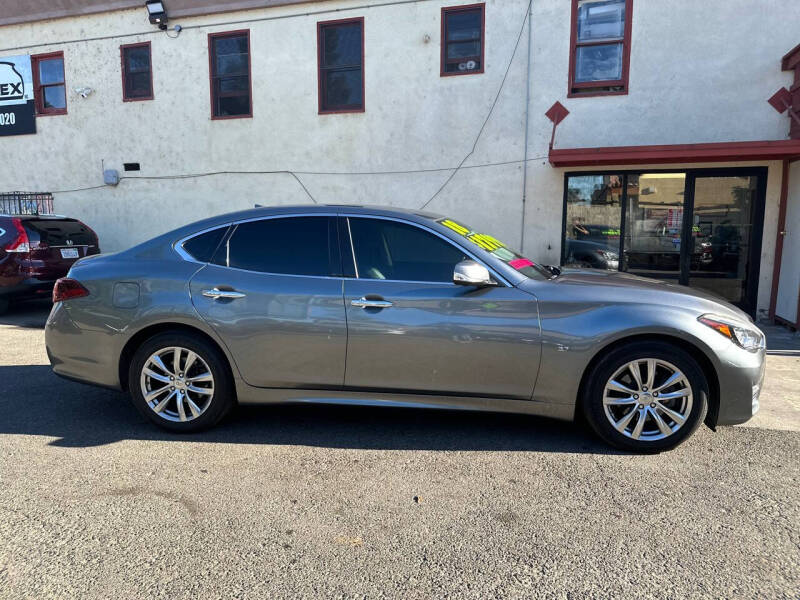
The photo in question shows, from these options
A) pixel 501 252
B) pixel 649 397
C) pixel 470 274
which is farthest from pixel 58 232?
pixel 649 397

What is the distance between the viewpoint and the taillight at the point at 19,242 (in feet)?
27.0

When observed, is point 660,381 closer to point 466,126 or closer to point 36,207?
point 466,126

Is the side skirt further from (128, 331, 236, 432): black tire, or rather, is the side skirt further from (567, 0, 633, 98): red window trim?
(567, 0, 633, 98): red window trim

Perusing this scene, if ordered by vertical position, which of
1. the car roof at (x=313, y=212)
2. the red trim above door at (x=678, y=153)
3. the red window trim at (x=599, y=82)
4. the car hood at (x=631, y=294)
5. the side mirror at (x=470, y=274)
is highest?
the red window trim at (x=599, y=82)

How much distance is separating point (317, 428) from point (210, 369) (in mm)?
897

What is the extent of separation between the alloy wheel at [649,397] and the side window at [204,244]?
293 centimetres

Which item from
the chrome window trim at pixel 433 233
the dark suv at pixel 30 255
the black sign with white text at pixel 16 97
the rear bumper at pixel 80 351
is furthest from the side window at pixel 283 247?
the black sign with white text at pixel 16 97

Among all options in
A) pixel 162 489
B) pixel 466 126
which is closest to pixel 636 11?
pixel 466 126

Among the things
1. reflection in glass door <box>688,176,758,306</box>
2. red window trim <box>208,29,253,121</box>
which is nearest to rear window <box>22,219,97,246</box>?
red window trim <box>208,29,253,121</box>

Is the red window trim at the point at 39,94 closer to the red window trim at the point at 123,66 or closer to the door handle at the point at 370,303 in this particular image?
the red window trim at the point at 123,66

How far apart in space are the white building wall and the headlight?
20.0 feet

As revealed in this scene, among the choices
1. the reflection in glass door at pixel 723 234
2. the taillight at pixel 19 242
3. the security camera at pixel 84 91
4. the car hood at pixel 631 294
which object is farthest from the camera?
the security camera at pixel 84 91

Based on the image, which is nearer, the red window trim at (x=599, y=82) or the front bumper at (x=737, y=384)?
the front bumper at (x=737, y=384)

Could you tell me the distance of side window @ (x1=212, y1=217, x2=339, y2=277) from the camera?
399 cm
